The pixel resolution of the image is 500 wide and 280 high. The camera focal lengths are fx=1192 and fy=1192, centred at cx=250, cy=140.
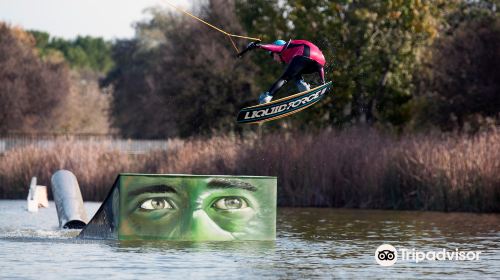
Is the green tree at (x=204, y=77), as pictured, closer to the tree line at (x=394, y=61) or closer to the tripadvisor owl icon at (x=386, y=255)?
the tree line at (x=394, y=61)

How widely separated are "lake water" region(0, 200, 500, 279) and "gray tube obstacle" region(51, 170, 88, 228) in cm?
49

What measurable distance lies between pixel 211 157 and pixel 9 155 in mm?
6613

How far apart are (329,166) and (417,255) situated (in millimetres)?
12936

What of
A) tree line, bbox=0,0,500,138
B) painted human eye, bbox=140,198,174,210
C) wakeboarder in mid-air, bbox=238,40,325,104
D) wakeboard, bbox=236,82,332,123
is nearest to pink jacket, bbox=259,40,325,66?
wakeboarder in mid-air, bbox=238,40,325,104

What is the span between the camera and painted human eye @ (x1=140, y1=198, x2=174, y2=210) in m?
20.9

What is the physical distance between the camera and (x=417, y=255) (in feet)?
67.1

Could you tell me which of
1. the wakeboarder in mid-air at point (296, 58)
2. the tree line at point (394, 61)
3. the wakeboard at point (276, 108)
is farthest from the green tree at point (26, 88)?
the wakeboarder in mid-air at point (296, 58)

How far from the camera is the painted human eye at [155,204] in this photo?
2087 cm

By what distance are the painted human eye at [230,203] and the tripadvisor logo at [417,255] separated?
2579mm

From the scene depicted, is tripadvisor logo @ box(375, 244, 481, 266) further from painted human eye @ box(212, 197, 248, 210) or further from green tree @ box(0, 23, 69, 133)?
green tree @ box(0, 23, 69, 133)

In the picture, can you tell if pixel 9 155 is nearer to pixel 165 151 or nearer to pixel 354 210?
pixel 165 151

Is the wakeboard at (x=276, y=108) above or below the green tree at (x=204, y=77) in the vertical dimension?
below

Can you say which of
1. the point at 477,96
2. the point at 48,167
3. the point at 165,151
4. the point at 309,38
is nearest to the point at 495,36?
the point at 477,96

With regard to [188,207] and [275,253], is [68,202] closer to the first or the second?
[188,207]
